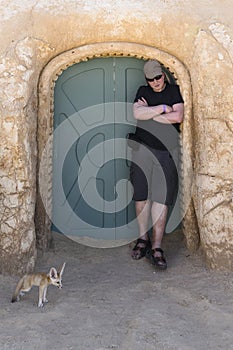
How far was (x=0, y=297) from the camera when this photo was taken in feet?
13.8

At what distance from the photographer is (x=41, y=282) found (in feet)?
13.0

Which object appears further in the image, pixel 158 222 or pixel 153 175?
pixel 153 175

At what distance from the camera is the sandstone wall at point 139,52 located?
4570 mm

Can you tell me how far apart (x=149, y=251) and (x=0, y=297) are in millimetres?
1523

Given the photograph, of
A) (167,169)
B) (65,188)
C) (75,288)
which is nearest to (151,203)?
(167,169)

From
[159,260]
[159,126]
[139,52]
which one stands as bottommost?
[159,260]

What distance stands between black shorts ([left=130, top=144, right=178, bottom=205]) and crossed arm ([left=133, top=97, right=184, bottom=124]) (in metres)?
0.32

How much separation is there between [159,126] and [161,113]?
168 millimetres

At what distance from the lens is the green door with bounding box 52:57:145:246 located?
519 centimetres

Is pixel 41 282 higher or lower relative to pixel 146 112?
lower

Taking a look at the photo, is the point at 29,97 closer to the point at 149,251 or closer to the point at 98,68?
the point at 98,68

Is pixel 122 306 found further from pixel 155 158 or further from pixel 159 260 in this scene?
pixel 155 158

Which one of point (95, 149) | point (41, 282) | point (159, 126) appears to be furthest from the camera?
point (95, 149)

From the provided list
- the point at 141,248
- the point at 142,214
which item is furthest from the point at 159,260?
the point at 142,214
